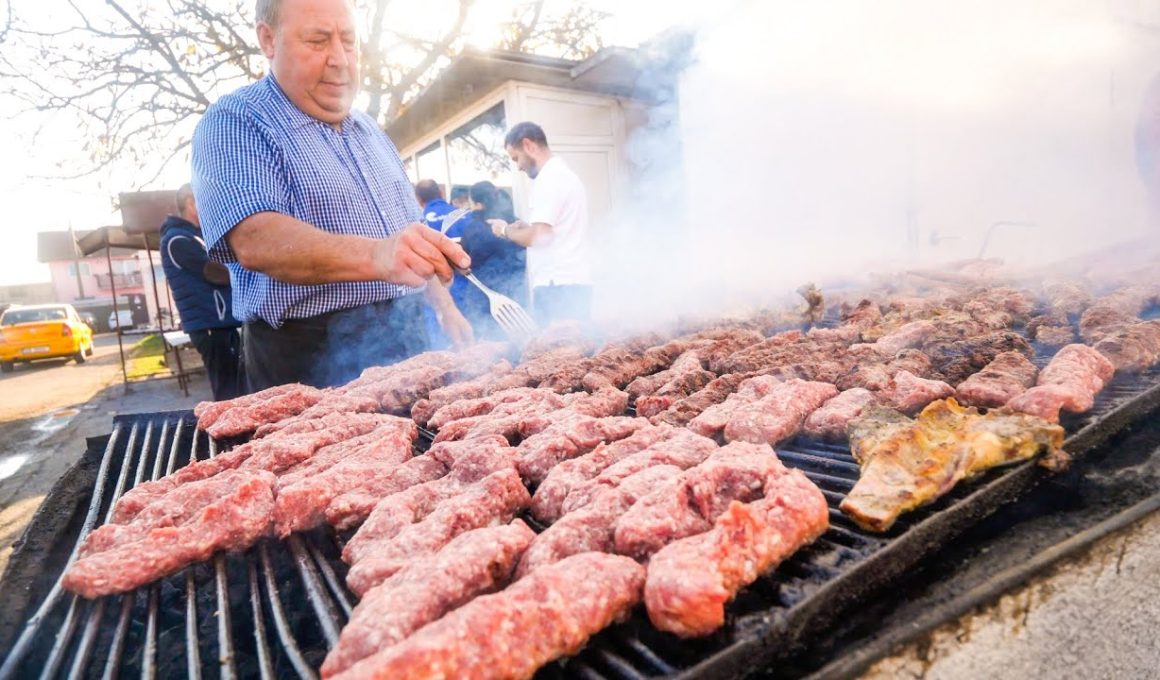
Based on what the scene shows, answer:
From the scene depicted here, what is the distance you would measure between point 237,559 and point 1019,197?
46.8 feet

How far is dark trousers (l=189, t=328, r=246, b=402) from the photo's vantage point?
7945 mm

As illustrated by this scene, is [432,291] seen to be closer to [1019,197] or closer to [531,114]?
[531,114]

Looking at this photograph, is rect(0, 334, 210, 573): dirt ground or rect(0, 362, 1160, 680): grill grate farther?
rect(0, 334, 210, 573): dirt ground

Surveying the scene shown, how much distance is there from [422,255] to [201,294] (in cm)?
635

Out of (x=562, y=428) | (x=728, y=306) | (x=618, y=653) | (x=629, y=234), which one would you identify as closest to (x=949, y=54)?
(x=629, y=234)

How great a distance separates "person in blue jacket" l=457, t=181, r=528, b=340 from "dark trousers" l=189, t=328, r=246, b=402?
315cm

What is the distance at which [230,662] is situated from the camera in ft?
4.54

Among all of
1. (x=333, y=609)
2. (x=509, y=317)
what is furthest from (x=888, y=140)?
(x=333, y=609)

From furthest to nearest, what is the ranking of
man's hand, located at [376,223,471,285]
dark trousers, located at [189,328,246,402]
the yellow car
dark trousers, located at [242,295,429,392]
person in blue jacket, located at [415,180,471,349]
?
the yellow car, dark trousers, located at [189,328,246,402], person in blue jacket, located at [415,180,471,349], dark trousers, located at [242,295,429,392], man's hand, located at [376,223,471,285]

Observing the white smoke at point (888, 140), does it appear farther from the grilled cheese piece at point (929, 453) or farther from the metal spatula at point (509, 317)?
the grilled cheese piece at point (929, 453)

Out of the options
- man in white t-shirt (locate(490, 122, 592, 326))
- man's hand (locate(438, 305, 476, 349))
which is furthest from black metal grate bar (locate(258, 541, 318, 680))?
man in white t-shirt (locate(490, 122, 592, 326))

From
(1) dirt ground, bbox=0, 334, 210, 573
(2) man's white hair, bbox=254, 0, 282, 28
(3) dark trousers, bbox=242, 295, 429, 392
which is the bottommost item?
(1) dirt ground, bbox=0, 334, 210, 573

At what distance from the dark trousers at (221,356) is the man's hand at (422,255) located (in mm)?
6169

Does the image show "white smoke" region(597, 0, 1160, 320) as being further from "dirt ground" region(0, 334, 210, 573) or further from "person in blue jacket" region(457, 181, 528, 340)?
"dirt ground" region(0, 334, 210, 573)
